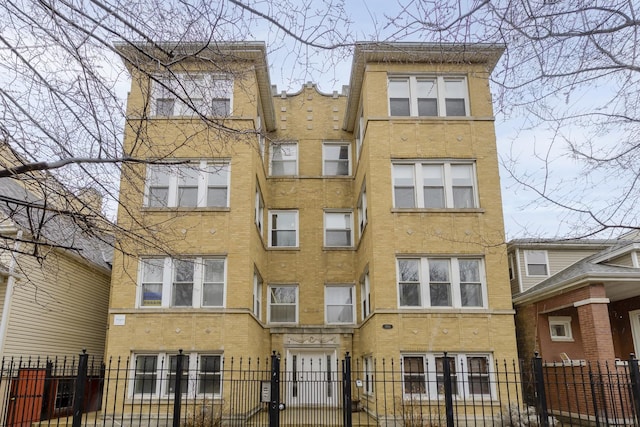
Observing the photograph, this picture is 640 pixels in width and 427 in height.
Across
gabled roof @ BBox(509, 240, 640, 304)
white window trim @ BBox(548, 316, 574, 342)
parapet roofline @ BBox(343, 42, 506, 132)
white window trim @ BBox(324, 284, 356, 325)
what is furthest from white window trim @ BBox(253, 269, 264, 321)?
white window trim @ BBox(548, 316, 574, 342)

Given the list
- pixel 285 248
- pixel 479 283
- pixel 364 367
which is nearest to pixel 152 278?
pixel 285 248

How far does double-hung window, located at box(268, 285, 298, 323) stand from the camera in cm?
1908

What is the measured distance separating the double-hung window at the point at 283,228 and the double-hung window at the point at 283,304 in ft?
5.49

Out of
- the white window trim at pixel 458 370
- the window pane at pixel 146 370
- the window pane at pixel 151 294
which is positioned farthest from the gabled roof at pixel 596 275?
the window pane at pixel 146 370

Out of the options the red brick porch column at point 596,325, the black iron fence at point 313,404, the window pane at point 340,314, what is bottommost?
the black iron fence at point 313,404

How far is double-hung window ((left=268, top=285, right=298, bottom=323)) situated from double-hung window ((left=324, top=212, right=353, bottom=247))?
2297 millimetres

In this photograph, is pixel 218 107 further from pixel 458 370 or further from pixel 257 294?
pixel 257 294

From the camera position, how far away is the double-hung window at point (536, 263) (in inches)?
780

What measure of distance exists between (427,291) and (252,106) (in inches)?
311

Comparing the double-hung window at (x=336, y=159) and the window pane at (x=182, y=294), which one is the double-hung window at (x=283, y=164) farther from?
the window pane at (x=182, y=294)

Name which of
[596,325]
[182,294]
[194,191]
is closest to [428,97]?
[194,191]

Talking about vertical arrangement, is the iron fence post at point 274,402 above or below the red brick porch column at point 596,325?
below

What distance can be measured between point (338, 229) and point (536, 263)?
25.4 ft

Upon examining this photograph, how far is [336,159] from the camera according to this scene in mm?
21125
